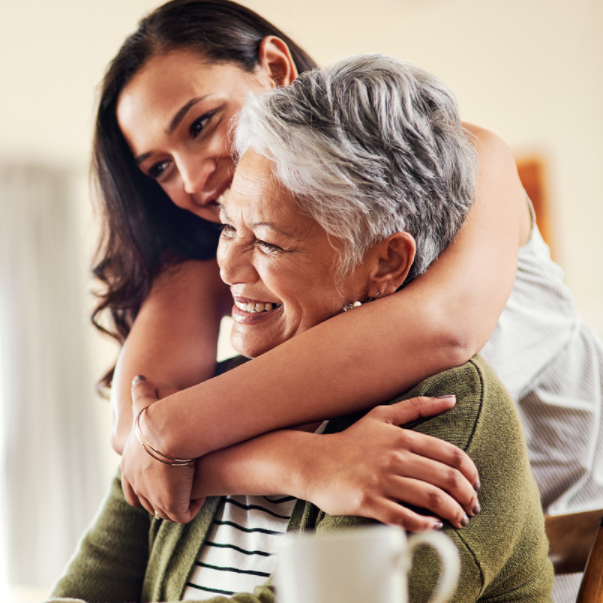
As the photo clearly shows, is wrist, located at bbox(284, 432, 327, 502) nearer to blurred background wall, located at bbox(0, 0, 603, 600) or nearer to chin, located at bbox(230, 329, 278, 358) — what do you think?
chin, located at bbox(230, 329, 278, 358)

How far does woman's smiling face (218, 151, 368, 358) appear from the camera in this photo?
108 cm

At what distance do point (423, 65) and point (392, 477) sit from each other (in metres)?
3.33

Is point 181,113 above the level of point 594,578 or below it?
above

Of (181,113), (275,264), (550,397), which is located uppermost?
(181,113)

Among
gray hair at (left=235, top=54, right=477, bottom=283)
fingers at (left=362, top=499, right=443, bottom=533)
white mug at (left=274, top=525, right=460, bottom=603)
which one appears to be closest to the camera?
white mug at (left=274, top=525, right=460, bottom=603)

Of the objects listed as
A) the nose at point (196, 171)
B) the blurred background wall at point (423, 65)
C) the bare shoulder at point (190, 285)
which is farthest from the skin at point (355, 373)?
the blurred background wall at point (423, 65)

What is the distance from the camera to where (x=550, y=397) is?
1.48 metres

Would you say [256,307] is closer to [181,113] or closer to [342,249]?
[342,249]

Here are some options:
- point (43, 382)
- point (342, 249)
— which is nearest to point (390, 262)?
point (342, 249)

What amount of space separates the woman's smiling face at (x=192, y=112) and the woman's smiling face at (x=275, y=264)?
0.81 ft

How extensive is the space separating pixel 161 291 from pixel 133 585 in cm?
62

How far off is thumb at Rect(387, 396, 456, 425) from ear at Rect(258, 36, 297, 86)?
84cm

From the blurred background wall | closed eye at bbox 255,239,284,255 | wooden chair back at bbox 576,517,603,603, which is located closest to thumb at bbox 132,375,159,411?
closed eye at bbox 255,239,284,255

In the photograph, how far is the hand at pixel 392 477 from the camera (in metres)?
Result: 0.82
